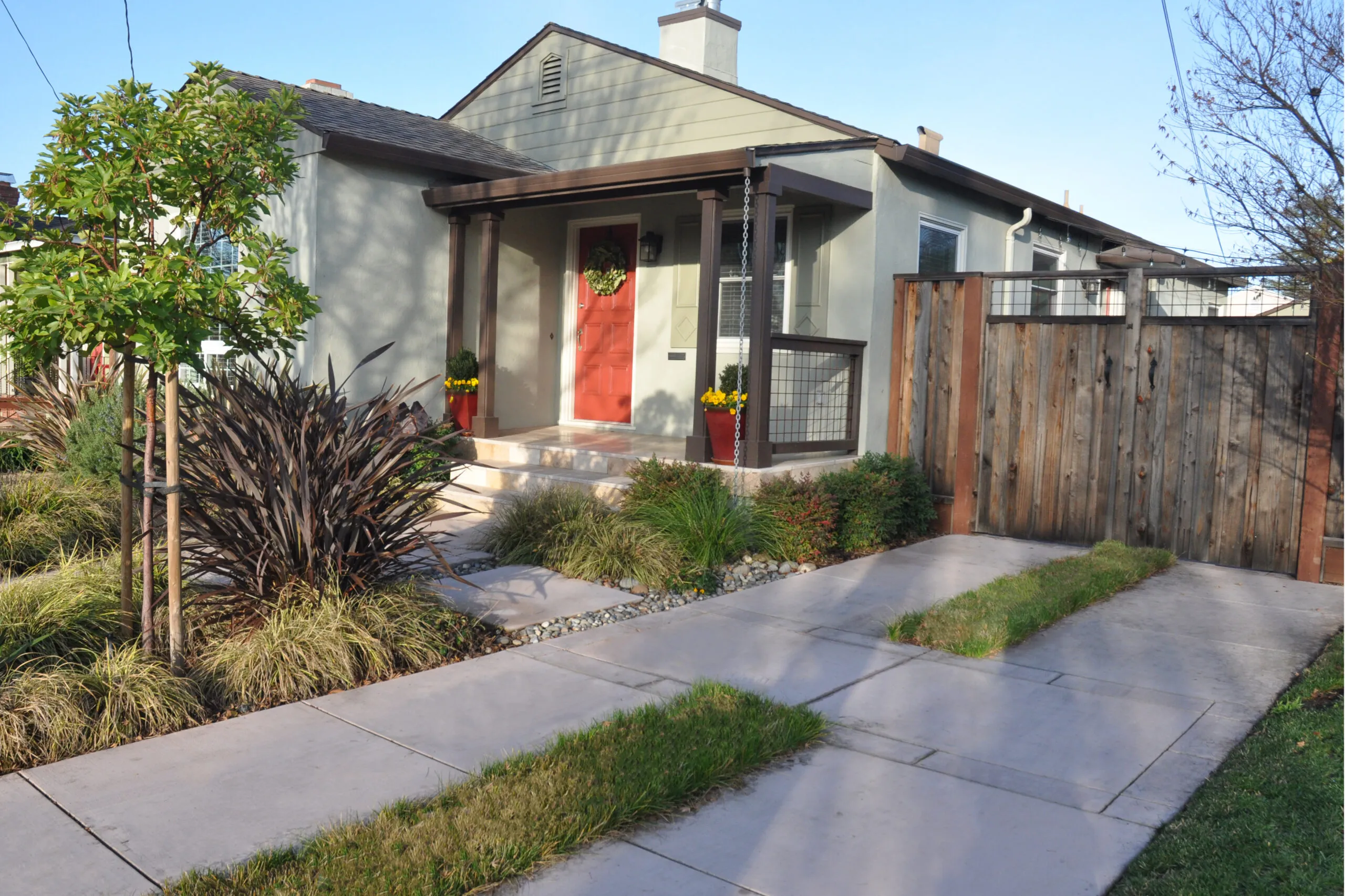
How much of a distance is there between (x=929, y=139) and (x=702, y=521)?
6351 millimetres

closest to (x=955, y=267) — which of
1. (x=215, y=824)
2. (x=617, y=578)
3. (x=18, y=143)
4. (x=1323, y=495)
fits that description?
(x=1323, y=495)

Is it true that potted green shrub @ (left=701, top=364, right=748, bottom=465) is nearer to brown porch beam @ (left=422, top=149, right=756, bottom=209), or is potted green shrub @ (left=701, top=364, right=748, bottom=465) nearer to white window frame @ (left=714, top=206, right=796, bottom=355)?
white window frame @ (left=714, top=206, right=796, bottom=355)

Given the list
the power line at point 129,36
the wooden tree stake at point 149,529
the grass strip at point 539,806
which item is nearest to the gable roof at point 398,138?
the power line at point 129,36

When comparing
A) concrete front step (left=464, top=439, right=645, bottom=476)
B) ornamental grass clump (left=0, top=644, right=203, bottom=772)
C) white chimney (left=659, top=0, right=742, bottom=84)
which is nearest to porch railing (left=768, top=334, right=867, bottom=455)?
concrete front step (left=464, top=439, right=645, bottom=476)

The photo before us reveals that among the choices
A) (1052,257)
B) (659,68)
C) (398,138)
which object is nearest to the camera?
(398,138)

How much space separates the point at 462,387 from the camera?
1006cm

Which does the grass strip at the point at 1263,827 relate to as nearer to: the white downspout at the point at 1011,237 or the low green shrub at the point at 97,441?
the low green shrub at the point at 97,441

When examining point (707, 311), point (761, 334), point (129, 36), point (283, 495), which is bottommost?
Result: point (283, 495)

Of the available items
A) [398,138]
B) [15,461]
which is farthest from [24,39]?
[15,461]

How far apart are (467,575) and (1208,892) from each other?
4.58 m

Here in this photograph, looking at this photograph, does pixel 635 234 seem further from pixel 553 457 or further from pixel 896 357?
pixel 896 357

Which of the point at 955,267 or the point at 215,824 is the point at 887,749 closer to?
the point at 215,824

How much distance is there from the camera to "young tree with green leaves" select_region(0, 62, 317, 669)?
3750mm

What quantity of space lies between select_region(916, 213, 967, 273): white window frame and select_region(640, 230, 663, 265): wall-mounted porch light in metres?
2.72
